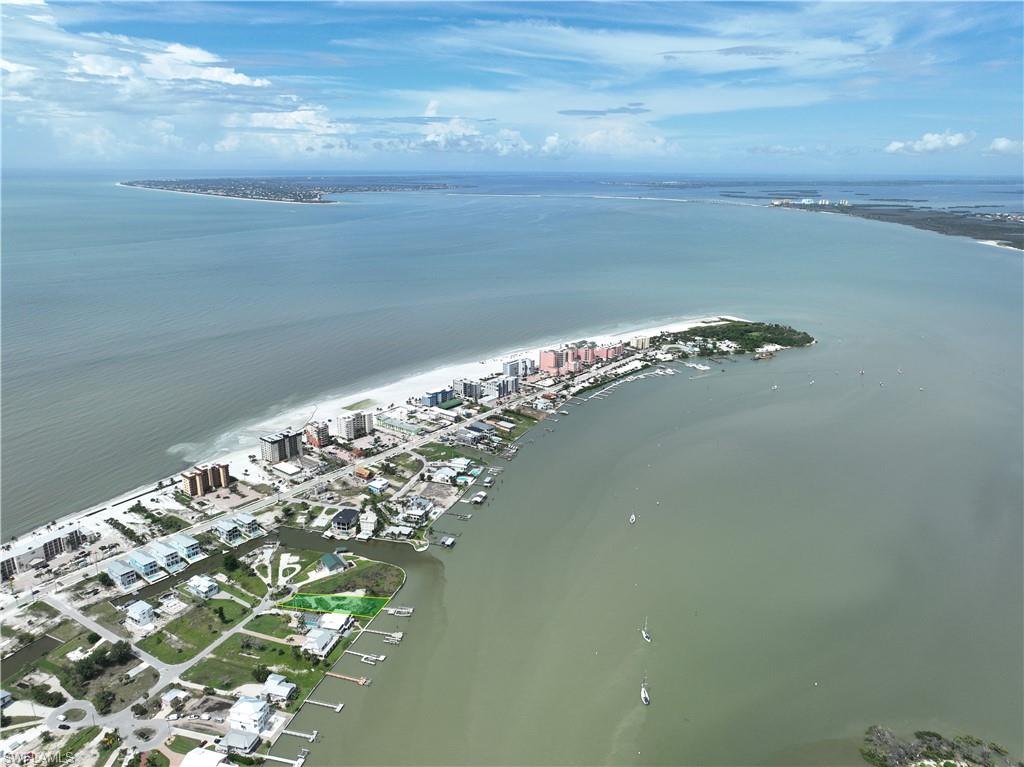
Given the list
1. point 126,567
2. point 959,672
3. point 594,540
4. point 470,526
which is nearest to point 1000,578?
point 959,672

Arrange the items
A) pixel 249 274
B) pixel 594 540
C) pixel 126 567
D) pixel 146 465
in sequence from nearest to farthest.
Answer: pixel 126 567 → pixel 594 540 → pixel 146 465 → pixel 249 274

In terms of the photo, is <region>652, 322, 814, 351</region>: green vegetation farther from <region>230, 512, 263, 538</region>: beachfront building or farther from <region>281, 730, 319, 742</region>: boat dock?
<region>281, 730, 319, 742</region>: boat dock

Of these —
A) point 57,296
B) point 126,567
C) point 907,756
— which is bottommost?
point 907,756

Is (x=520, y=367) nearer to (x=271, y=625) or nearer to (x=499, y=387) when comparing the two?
(x=499, y=387)

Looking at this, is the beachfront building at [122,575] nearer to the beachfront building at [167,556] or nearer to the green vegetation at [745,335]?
the beachfront building at [167,556]

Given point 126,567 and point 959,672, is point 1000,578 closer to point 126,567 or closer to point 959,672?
point 959,672

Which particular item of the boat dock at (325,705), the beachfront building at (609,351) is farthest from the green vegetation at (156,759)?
the beachfront building at (609,351)
